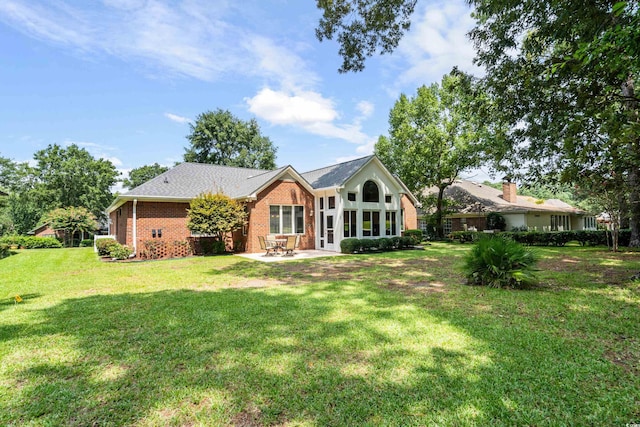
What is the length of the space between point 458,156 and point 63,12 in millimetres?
25389

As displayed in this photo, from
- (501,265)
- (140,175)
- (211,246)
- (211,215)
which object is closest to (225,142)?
(140,175)

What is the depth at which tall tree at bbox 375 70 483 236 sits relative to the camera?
83.5 ft

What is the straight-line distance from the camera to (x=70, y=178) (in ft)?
119

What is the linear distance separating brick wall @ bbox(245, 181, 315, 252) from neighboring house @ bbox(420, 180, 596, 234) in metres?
15.8

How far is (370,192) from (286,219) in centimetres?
544

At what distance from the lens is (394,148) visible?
1125 inches

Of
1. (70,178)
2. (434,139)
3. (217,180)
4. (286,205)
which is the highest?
(434,139)

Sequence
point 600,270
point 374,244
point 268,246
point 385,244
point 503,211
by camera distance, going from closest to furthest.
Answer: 1. point 600,270
2. point 268,246
3. point 374,244
4. point 385,244
5. point 503,211

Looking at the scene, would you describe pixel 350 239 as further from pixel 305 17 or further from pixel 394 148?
pixel 394 148

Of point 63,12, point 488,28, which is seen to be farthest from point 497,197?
point 63,12

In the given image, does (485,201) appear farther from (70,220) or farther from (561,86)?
(70,220)

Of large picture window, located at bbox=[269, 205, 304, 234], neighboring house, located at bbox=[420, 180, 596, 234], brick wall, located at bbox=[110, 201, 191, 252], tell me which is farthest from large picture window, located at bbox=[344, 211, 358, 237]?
neighboring house, located at bbox=[420, 180, 596, 234]

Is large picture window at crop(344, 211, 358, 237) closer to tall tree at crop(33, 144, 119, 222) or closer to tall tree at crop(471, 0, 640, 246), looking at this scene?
tall tree at crop(471, 0, 640, 246)

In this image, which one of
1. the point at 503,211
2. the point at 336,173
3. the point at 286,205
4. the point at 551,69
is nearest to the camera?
the point at 551,69
